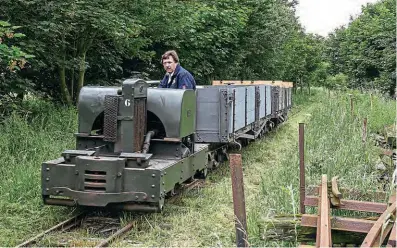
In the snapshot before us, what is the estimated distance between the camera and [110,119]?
696 cm

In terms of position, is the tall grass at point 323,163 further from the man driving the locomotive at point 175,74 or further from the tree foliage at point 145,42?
the tree foliage at point 145,42

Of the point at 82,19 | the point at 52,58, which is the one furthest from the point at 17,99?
the point at 82,19

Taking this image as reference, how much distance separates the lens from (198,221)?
21.8 feet

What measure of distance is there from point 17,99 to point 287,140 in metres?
7.84

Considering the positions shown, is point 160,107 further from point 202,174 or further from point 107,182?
point 202,174

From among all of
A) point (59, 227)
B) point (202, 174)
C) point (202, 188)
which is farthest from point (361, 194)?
point (202, 174)

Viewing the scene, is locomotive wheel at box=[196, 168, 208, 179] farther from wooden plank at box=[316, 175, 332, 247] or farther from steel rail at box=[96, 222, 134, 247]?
wooden plank at box=[316, 175, 332, 247]

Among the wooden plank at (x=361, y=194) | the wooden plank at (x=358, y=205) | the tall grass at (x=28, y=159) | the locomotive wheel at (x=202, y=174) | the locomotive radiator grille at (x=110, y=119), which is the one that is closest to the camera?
the wooden plank at (x=358, y=205)

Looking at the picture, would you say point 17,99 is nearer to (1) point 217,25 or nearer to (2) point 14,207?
(2) point 14,207

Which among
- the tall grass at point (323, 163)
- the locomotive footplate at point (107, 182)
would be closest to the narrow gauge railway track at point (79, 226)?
the locomotive footplate at point (107, 182)

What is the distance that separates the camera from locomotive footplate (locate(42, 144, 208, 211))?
20.5 feet

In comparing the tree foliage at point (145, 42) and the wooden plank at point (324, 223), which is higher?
the tree foliage at point (145, 42)

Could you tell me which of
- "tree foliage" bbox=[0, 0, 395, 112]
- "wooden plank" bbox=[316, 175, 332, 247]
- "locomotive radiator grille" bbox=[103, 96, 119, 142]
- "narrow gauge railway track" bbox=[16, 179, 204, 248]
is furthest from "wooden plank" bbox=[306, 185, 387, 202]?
"tree foliage" bbox=[0, 0, 395, 112]

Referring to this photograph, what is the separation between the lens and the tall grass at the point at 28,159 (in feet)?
21.1
